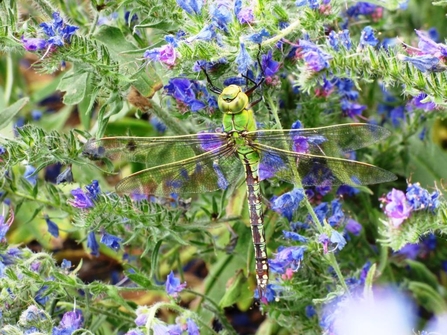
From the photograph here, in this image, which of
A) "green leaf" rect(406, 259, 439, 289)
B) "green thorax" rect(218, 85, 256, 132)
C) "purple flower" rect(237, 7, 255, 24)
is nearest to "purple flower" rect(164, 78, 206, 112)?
"green thorax" rect(218, 85, 256, 132)

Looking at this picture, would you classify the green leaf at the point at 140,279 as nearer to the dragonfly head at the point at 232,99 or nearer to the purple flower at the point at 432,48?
the dragonfly head at the point at 232,99

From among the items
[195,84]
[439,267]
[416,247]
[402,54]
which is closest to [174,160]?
[195,84]

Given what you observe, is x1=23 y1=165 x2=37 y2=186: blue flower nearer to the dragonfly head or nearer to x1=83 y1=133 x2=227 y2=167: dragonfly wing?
x1=83 y1=133 x2=227 y2=167: dragonfly wing

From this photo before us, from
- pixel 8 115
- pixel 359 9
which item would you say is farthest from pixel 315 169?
pixel 8 115

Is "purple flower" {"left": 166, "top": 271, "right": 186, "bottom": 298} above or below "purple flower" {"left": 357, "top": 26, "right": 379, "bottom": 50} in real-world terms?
below

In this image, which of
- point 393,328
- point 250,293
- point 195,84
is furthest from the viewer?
point 250,293

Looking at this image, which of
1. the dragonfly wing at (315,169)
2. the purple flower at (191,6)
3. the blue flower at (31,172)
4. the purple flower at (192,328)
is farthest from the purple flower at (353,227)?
the blue flower at (31,172)

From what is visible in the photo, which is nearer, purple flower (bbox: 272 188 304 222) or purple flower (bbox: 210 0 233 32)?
purple flower (bbox: 210 0 233 32)

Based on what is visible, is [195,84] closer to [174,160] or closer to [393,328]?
[174,160]
